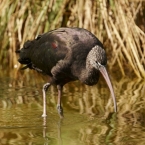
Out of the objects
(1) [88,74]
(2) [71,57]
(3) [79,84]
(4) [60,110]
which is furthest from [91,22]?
(1) [88,74]

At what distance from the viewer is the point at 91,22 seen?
1082 cm

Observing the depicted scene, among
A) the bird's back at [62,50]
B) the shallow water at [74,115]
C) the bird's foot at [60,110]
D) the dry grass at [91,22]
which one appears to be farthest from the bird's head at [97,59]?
the dry grass at [91,22]

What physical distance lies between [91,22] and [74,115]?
10.1ft

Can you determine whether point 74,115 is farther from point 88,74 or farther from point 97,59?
point 97,59

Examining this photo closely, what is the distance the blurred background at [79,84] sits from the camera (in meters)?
7.17

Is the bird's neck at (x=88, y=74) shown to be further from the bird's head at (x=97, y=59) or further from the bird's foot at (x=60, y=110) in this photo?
the bird's foot at (x=60, y=110)

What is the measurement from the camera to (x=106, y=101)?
8906 millimetres

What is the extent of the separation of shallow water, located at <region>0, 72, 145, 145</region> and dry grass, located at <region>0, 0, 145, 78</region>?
1.65 feet

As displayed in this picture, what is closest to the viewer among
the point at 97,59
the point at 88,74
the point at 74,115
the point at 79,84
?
the point at 97,59

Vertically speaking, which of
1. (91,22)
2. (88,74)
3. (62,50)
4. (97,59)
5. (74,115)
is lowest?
(74,115)

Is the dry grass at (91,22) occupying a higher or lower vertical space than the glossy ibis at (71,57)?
higher

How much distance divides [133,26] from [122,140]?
409 cm

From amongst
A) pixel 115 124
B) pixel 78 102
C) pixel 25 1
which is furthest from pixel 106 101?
pixel 25 1

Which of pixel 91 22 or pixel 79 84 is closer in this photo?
pixel 79 84
